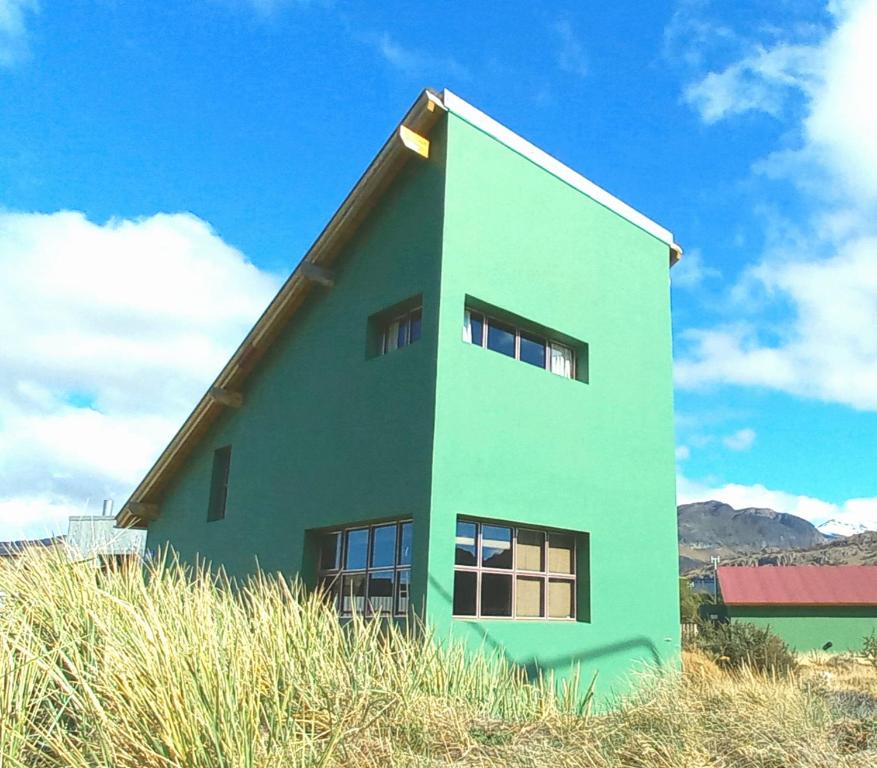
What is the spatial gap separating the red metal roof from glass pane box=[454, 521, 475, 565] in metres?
30.1

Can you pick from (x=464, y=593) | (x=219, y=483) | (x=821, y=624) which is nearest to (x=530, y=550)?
(x=464, y=593)

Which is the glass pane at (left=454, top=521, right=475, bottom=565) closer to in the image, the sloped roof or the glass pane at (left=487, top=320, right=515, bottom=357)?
the glass pane at (left=487, top=320, right=515, bottom=357)

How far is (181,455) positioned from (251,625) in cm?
1252

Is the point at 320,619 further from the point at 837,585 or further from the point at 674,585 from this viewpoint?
the point at 837,585

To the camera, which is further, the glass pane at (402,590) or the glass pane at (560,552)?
the glass pane at (560,552)

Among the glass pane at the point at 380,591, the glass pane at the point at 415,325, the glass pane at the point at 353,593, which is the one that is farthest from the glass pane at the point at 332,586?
the glass pane at the point at 415,325

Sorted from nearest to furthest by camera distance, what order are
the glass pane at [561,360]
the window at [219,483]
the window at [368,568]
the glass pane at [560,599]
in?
the window at [368,568], the glass pane at [560,599], the glass pane at [561,360], the window at [219,483]

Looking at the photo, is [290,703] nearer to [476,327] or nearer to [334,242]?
[476,327]

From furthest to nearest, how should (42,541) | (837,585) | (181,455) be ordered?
(837,585), (181,455), (42,541)

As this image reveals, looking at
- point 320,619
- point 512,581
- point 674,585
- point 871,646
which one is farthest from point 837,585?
point 320,619

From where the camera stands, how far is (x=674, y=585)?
51.5 feet

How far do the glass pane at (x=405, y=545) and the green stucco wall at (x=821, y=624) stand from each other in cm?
2901

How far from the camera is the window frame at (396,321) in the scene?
13898 mm

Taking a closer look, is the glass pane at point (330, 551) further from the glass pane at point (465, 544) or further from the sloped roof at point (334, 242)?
the sloped roof at point (334, 242)
